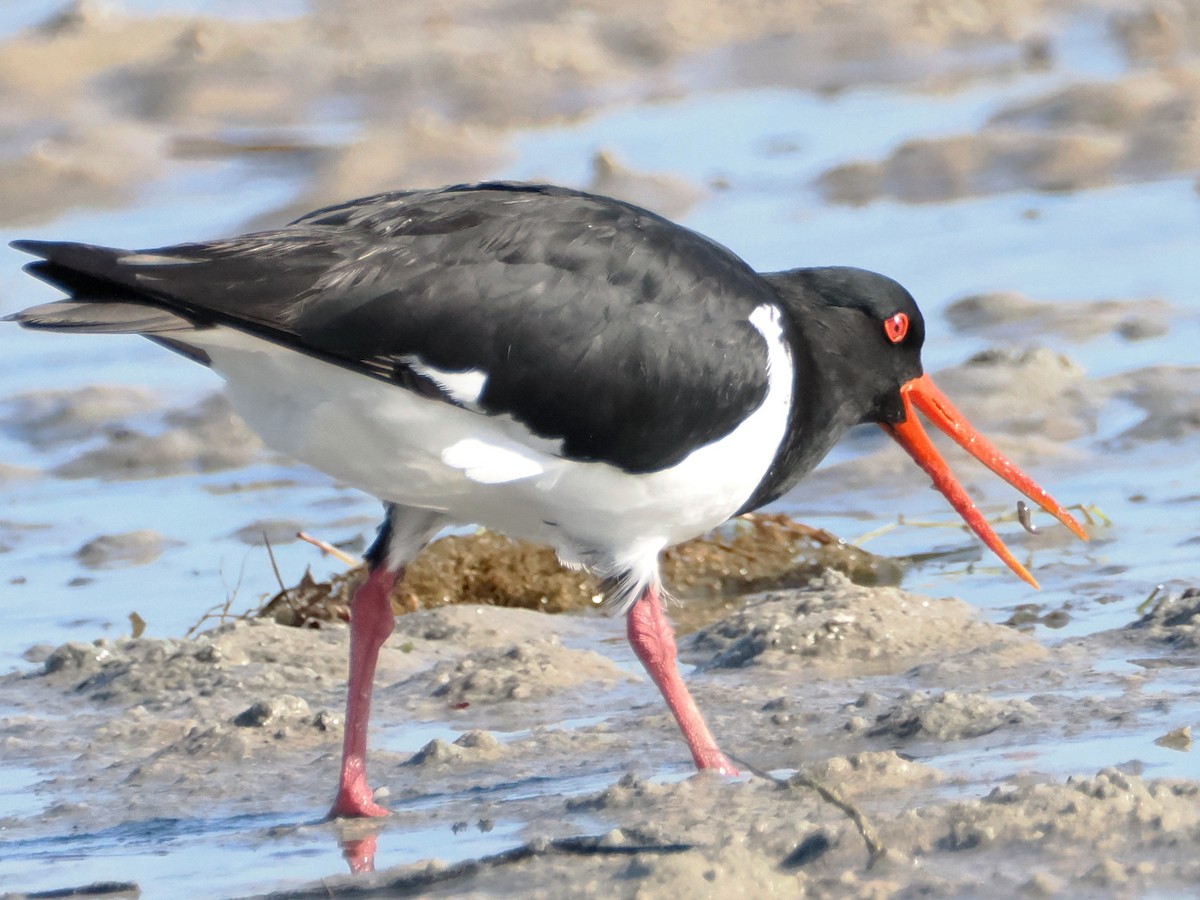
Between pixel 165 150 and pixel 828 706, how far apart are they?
9.41m

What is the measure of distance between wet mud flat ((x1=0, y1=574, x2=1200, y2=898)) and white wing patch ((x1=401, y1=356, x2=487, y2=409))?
1.03 metres

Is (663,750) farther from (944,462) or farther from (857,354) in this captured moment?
(944,462)

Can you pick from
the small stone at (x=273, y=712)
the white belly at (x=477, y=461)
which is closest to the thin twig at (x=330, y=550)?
the small stone at (x=273, y=712)

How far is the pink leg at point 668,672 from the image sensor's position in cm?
527

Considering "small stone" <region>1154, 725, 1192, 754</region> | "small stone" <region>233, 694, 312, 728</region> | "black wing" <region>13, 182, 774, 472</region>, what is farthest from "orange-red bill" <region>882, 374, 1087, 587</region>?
"small stone" <region>233, 694, 312, 728</region>

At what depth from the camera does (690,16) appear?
1531 cm

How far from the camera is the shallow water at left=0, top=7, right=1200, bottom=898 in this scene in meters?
5.03

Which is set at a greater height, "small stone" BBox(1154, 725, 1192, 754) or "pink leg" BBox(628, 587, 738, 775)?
"pink leg" BBox(628, 587, 738, 775)

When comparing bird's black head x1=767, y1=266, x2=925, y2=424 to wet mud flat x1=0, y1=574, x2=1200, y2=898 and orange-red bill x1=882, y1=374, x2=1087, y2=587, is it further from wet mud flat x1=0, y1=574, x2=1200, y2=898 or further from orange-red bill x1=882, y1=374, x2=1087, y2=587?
wet mud flat x1=0, y1=574, x2=1200, y2=898

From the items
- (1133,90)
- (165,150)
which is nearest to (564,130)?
(165,150)

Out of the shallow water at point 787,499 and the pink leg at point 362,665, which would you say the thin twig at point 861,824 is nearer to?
the shallow water at point 787,499

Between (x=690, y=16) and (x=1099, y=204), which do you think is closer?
(x=1099, y=204)

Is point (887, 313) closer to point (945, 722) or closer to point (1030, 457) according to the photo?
point (945, 722)

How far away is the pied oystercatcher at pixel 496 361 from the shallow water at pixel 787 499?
0.68 meters
